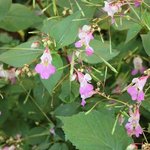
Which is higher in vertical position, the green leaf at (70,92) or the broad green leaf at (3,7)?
the broad green leaf at (3,7)

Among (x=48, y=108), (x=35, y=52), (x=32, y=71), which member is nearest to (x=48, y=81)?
(x=35, y=52)

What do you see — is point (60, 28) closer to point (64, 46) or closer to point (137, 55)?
point (64, 46)

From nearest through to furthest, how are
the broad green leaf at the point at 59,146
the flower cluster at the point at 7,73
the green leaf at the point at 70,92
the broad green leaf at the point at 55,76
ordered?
the broad green leaf at the point at 55,76, the green leaf at the point at 70,92, the broad green leaf at the point at 59,146, the flower cluster at the point at 7,73

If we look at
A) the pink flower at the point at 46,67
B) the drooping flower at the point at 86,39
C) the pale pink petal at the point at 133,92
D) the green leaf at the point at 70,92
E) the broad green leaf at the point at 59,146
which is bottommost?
the broad green leaf at the point at 59,146

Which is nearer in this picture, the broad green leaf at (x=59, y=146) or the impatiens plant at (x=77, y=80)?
the impatiens plant at (x=77, y=80)

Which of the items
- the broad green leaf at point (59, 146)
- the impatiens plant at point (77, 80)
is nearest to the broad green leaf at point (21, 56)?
the impatiens plant at point (77, 80)

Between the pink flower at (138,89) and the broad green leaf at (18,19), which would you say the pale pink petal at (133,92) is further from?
the broad green leaf at (18,19)

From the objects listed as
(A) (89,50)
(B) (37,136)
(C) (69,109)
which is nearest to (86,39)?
(A) (89,50)

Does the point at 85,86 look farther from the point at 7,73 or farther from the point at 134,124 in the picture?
the point at 7,73
